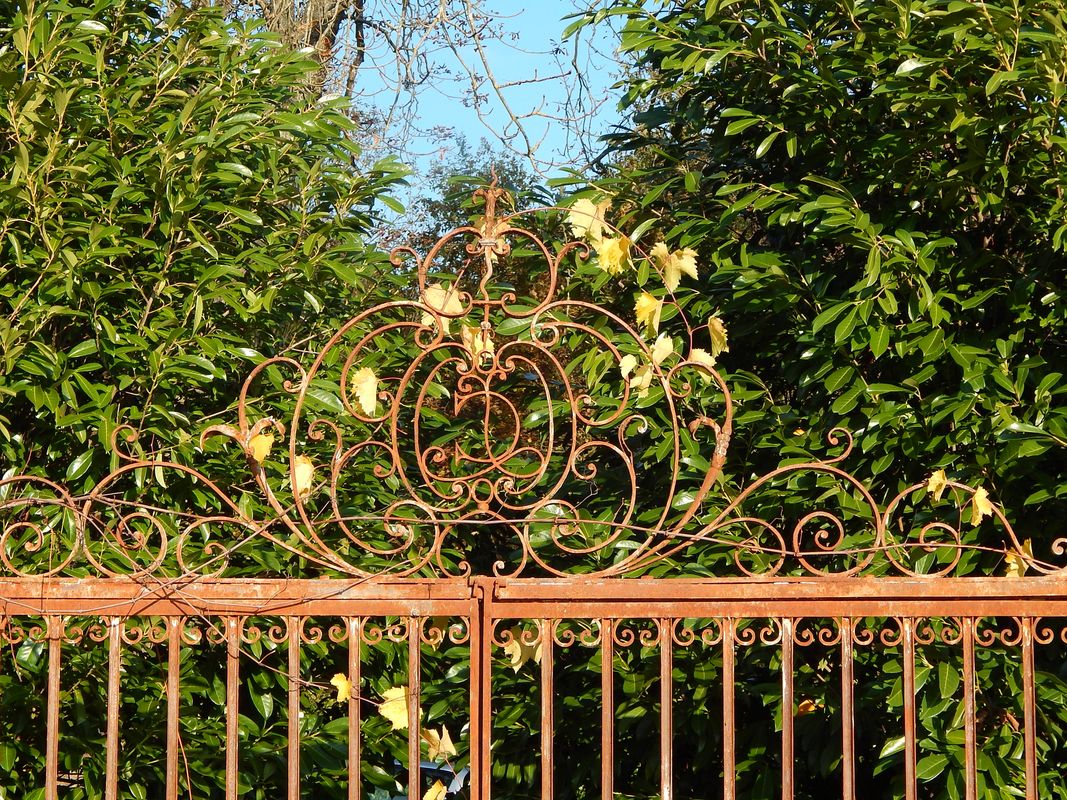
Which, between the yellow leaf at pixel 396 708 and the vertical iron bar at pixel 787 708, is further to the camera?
the yellow leaf at pixel 396 708

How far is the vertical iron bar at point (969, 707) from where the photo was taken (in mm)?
2492

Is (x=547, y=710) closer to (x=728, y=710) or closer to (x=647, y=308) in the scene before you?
(x=728, y=710)

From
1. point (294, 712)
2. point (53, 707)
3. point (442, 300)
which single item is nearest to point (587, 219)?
point (442, 300)

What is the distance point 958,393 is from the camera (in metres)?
3.05

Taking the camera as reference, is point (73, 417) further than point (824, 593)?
Yes

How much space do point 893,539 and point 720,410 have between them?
66 centimetres

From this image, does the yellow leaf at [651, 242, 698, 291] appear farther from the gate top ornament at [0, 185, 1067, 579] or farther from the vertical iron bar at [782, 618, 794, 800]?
the vertical iron bar at [782, 618, 794, 800]

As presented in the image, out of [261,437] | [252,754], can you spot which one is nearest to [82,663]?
[252,754]

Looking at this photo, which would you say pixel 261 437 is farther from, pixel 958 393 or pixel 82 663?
pixel 958 393

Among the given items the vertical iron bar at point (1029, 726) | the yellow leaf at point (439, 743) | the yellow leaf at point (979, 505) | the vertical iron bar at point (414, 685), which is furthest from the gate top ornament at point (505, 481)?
the yellow leaf at point (439, 743)

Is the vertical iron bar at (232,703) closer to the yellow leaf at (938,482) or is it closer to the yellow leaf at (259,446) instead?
the yellow leaf at (259,446)

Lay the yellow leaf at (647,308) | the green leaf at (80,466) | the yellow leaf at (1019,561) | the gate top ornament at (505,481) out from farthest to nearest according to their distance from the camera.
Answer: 1. the green leaf at (80,466)
2. the yellow leaf at (647,308)
3. the gate top ornament at (505,481)
4. the yellow leaf at (1019,561)

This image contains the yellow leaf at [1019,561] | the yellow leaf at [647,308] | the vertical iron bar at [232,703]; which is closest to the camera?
the vertical iron bar at [232,703]

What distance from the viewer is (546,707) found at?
2.52 m
